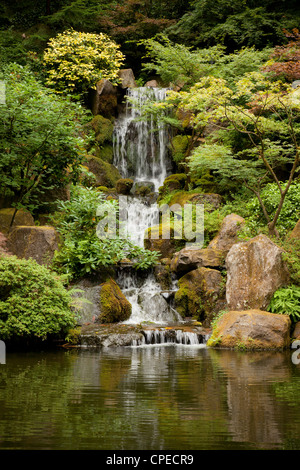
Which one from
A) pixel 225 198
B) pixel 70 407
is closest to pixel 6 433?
pixel 70 407

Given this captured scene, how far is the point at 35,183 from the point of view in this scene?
13.6m

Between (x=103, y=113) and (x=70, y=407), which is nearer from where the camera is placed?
(x=70, y=407)

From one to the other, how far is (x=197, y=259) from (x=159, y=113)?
8091 millimetres

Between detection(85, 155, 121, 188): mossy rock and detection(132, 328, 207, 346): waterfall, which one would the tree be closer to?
detection(132, 328, 207, 346): waterfall

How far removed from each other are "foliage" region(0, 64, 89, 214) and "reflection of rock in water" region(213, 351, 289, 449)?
7.36 metres

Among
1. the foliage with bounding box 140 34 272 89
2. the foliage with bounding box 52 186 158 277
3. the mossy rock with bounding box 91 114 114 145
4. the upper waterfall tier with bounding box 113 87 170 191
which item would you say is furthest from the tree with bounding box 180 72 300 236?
the mossy rock with bounding box 91 114 114 145

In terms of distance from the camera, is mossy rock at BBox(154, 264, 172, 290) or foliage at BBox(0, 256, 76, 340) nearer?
foliage at BBox(0, 256, 76, 340)

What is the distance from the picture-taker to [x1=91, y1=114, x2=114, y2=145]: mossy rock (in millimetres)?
21445


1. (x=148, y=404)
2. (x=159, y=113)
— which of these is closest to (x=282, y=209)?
(x=159, y=113)

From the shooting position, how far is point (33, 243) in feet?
39.4

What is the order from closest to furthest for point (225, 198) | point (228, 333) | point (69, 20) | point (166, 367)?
1. point (166, 367)
2. point (228, 333)
3. point (225, 198)
4. point (69, 20)
